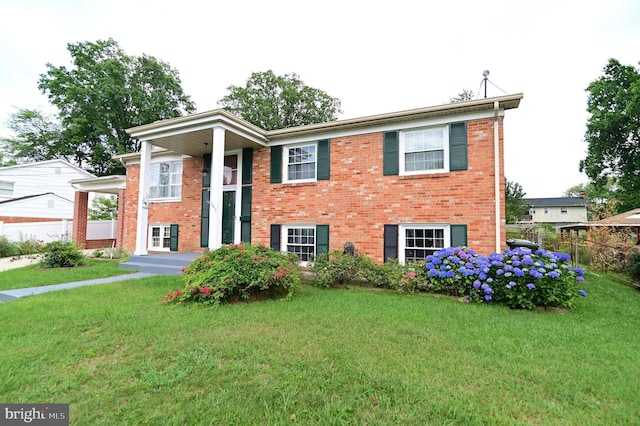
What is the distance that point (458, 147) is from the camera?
24.3 feet

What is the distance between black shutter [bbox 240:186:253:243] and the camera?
1002 cm

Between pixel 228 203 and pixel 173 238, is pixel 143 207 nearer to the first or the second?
pixel 173 238

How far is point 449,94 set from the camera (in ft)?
68.1

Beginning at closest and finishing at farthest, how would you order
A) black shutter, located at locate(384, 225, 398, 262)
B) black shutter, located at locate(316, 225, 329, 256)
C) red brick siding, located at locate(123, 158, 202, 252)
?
black shutter, located at locate(384, 225, 398, 262) < black shutter, located at locate(316, 225, 329, 256) < red brick siding, located at locate(123, 158, 202, 252)

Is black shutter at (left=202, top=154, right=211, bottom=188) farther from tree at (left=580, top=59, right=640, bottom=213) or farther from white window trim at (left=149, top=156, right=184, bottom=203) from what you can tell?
tree at (left=580, top=59, right=640, bottom=213)

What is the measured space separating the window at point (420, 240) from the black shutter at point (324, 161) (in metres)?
2.77

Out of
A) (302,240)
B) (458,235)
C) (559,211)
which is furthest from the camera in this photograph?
(559,211)

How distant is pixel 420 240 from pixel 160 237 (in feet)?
32.8

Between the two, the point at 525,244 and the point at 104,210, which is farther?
the point at 104,210

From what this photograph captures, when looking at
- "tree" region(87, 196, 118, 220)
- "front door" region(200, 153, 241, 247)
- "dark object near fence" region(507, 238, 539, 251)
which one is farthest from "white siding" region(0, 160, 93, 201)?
"dark object near fence" region(507, 238, 539, 251)

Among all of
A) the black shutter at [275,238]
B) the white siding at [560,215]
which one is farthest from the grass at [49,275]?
the white siding at [560,215]

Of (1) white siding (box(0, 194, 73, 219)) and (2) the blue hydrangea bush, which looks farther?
(1) white siding (box(0, 194, 73, 219))

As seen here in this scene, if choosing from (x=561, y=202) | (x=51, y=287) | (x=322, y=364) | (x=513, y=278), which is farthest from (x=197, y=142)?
(x=561, y=202)

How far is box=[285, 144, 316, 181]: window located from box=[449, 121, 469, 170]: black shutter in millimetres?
4023
